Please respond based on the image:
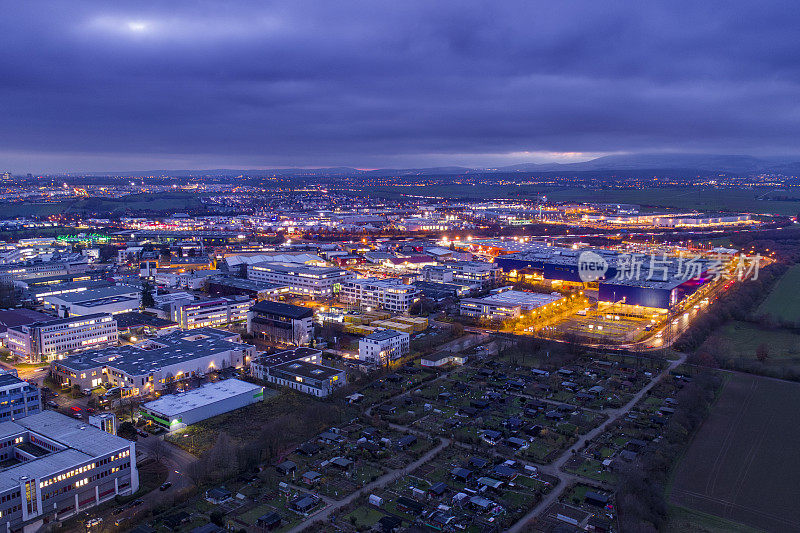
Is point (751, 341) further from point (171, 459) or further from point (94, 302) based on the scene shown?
point (94, 302)

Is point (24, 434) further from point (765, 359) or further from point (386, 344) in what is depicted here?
point (765, 359)

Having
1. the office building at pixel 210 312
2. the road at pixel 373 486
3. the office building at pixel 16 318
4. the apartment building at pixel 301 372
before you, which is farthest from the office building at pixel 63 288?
the road at pixel 373 486

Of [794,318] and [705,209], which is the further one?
[705,209]

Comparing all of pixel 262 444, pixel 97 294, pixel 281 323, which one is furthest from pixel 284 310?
pixel 262 444

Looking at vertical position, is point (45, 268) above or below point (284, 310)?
below

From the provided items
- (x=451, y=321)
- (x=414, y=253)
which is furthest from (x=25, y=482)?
(x=414, y=253)

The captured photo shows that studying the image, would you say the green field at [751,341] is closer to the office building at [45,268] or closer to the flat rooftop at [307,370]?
the flat rooftop at [307,370]

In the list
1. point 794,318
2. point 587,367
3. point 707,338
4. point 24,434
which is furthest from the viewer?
point 794,318
